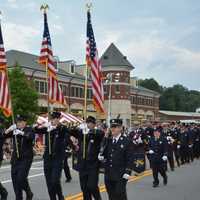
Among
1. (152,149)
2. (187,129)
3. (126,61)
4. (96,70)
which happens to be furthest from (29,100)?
(126,61)

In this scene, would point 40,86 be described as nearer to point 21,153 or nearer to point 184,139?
point 184,139

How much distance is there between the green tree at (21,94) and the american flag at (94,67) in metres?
34.6

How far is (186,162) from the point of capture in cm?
2327

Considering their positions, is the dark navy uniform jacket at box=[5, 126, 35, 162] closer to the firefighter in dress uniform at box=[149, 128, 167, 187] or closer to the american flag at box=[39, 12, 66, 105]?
the american flag at box=[39, 12, 66, 105]

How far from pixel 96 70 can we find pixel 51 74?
106 cm

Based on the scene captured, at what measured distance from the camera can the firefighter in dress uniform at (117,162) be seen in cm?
841

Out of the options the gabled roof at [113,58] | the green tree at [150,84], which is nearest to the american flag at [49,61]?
the gabled roof at [113,58]

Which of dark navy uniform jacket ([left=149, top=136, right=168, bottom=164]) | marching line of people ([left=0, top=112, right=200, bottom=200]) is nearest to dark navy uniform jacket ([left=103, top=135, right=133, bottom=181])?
marching line of people ([left=0, top=112, right=200, bottom=200])

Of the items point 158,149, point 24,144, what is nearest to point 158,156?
point 158,149

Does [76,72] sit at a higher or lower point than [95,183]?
higher

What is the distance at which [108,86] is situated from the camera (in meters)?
80.8

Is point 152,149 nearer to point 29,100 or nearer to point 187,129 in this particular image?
point 187,129

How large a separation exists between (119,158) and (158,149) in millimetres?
6033

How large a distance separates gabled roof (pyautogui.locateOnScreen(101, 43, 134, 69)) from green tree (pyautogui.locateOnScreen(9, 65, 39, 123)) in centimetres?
3671
